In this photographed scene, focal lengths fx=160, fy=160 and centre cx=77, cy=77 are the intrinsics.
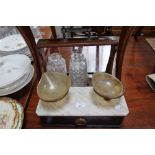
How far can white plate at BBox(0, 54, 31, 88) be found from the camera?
561 millimetres

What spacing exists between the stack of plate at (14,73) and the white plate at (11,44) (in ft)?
0.26

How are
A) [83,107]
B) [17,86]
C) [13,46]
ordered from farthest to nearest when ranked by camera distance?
1. [13,46]
2. [17,86]
3. [83,107]

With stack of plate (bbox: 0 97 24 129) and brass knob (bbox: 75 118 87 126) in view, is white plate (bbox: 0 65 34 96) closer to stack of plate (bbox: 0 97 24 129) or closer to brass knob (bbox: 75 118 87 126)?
stack of plate (bbox: 0 97 24 129)

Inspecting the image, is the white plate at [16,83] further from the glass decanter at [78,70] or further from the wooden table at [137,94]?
the glass decanter at [78,70]

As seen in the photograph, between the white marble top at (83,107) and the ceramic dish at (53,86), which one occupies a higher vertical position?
the ceramic dish at (53,86)

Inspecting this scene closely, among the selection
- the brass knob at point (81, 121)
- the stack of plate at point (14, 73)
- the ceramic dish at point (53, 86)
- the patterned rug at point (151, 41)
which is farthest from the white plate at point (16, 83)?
the patterned rug at point (151, 41)

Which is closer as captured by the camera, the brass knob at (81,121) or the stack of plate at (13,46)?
the brass knob at (81,121)

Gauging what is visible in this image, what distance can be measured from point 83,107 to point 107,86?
0.33ft

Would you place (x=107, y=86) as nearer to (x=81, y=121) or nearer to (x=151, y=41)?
(x=81, y=121)

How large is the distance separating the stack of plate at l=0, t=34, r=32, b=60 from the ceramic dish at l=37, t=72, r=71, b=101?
267 mm

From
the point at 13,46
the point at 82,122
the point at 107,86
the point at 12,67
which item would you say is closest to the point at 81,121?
the point at 82,122

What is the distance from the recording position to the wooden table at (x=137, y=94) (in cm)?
49

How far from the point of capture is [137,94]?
1.87 ft
